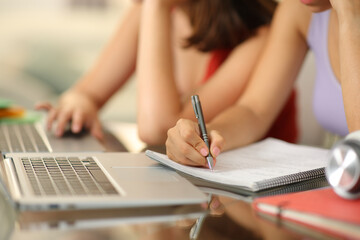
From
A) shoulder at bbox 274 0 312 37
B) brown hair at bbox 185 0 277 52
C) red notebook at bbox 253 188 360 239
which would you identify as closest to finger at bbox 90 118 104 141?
brown hair at bbox 185 0 277 52

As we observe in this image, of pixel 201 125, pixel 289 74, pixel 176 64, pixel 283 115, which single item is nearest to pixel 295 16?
pixel 289 74

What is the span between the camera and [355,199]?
57 cm

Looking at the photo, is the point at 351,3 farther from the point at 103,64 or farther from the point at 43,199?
the point at 103,64

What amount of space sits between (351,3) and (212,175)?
0.38 m

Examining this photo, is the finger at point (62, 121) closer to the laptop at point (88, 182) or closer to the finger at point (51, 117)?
the finger at point (51, 117)

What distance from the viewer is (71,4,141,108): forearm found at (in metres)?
1.46

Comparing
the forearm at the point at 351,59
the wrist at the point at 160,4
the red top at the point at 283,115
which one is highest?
the wrist at the point at 160,4

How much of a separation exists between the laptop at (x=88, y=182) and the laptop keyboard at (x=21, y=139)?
87mm

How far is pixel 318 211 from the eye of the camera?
525mm

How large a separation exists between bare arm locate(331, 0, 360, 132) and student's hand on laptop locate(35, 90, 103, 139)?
1.81ft

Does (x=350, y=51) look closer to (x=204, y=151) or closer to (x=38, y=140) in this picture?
(x=204, y=151)

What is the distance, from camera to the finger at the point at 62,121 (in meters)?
1.10

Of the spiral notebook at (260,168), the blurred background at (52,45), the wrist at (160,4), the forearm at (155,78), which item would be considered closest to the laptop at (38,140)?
the forearm at (155,78)

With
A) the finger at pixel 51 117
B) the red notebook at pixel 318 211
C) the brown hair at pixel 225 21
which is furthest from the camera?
the brown hair at pixel 225 21
